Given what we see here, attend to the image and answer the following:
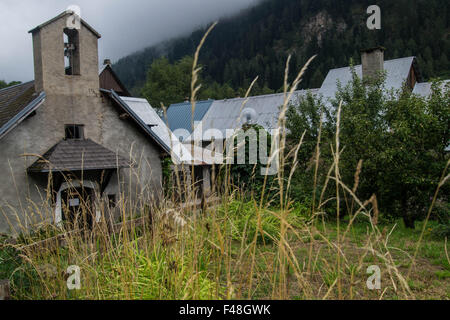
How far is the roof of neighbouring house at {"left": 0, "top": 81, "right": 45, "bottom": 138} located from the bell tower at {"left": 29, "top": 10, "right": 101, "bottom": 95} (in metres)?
0.48

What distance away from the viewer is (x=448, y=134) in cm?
1021

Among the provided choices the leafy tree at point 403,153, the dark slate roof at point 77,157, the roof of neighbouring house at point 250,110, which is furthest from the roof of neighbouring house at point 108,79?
the leafy tree at point 403,153

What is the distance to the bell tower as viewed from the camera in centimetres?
1040

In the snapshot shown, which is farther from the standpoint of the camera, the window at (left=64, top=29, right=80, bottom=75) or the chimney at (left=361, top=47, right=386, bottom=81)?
the chimney at (left=361, top=47, right=386, bottom=81)

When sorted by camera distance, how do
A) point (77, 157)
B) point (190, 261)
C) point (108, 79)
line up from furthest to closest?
point (108, 79) < point (77, 157) < point (190, 261)

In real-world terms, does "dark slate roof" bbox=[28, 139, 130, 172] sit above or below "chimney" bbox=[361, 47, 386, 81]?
below

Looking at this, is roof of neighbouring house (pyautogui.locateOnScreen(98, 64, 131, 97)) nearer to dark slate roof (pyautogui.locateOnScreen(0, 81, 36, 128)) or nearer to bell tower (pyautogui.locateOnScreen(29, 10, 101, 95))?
dark slate roof (pyautogui.locateOnScreen(0, 81, 36, 128))

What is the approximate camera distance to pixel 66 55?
11.1 meters

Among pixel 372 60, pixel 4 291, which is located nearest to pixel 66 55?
pixel 4 291

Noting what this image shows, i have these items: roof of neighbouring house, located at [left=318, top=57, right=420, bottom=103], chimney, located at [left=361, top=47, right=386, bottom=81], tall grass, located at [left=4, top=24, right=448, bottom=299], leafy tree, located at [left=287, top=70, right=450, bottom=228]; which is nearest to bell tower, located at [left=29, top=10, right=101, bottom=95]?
leafy tree, located at [left=287, top=70, right=450, bottom=228]

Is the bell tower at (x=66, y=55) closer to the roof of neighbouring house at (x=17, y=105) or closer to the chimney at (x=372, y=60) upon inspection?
the roof of neighbouring house at (x=17, y=105)

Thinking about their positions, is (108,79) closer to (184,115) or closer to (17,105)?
(184,115)

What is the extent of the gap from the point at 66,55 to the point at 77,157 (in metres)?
3.37
